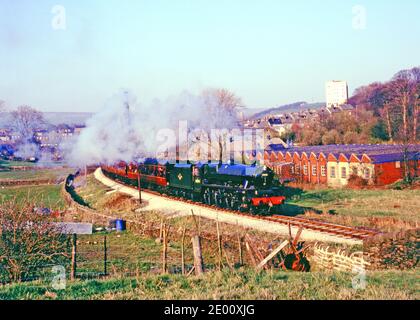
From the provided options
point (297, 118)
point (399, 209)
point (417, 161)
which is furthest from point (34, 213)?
point (297, 118)

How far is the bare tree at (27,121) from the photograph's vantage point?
33734 millimetres

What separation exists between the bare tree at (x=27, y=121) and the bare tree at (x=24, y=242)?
959 inches

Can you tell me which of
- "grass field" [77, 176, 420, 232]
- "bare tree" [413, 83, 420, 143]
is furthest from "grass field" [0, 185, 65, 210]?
"bare tree" [413, 83, 420, 143]

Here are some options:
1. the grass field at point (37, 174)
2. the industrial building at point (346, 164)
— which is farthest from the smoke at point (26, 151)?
the industrial building at point (346, 164)

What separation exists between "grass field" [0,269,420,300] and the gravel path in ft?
16.2

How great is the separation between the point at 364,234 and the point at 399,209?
5744 mm

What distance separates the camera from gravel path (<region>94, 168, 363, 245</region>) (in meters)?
13.6

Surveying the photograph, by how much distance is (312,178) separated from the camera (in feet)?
93.0

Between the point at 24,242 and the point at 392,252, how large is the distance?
8430 millimetres

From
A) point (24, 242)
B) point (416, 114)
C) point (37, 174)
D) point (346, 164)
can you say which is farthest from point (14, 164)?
point (416, 114)

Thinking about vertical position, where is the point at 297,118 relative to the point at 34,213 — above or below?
Answer: above

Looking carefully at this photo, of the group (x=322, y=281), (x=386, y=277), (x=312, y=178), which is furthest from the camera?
(x=312, y=178)
